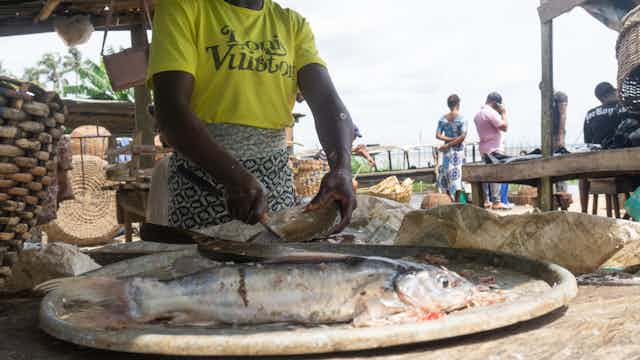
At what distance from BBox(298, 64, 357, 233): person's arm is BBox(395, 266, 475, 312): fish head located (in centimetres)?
57

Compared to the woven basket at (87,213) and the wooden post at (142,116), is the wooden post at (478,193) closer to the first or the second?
the wooden post at (142,116)

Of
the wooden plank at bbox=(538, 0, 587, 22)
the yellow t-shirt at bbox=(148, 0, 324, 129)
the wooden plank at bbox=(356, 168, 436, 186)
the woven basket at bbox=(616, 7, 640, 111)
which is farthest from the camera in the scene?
the wooden plank at bbox=(356, 168, 436, 186)

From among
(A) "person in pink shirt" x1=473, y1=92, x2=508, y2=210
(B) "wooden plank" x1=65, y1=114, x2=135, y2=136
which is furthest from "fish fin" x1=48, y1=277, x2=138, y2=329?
(A) "person in pink shirt" x1=473, y1=92, x2=508, y2=210

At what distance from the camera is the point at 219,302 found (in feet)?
4.28

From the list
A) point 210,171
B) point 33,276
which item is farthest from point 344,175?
point 33,276

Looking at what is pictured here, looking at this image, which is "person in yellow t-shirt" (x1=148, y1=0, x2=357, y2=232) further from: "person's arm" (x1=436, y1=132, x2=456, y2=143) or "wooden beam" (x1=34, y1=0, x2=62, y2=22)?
"person's arm" (x1=436, y1=132, x2=456, y2=143)

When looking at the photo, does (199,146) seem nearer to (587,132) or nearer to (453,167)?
(587,132)

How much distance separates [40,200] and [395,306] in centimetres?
115

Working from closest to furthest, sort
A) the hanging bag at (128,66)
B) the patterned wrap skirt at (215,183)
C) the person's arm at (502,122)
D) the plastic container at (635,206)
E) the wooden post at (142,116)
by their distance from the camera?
the patterned wrap skirt at (215,183)
the plastic container at (635,206)
the hanging bag at (128,66)
the wooden post at (142,116)
the person's arm at (502,122)

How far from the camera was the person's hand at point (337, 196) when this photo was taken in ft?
6.08

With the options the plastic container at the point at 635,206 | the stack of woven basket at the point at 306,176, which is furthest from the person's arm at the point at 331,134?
the stack of woven basket at the point at 306,176

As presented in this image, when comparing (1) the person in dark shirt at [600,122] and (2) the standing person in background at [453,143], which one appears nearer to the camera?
(1) the person in dark shirt at [600,122]

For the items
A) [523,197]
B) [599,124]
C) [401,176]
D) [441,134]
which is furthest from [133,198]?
[401,176]

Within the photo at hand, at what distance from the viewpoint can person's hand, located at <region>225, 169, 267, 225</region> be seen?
1.66 m
